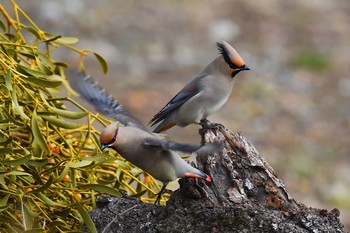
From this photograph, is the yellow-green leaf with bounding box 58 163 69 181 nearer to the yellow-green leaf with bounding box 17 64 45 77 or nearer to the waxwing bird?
the yellow-green leaf with bounding box 17 64 45 77

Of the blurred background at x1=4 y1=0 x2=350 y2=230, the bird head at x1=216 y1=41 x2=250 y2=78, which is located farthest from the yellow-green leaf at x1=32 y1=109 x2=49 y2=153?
the blurred background at x1=4 y1=0 x2=350 y2=230

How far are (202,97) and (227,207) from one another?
1.16 metres

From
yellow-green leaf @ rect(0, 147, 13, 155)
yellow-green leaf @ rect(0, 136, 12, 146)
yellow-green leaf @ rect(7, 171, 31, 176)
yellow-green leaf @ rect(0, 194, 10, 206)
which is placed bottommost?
yellow-green leaf @ rect(0, 194, 10, 206)

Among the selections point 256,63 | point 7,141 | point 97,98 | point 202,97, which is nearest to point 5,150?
point 7,141

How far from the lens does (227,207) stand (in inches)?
86.4

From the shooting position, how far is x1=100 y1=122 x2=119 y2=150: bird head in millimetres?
2479

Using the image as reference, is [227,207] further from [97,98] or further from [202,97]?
[202,97]

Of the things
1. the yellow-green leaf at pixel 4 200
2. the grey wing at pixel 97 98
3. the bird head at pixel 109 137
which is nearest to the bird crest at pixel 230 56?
the grey wing at pixel 97 98

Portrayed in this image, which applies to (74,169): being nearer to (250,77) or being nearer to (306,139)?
(306,139)

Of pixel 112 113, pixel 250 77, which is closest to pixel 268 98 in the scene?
pixel 250 77

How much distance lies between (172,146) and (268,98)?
5236mm

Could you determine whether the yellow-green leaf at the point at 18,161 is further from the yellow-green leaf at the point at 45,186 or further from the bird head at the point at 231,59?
the bird head at the point at 231,59

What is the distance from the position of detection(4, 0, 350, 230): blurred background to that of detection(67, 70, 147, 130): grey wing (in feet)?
10.6

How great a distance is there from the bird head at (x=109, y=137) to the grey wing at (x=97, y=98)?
0.78 feet
